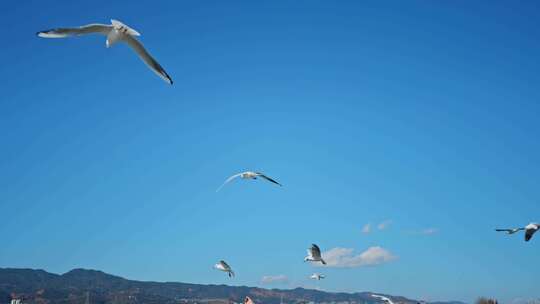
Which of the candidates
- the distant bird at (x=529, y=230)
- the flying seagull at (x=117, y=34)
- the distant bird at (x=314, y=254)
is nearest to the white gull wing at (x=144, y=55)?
the flying seagull at (x=117, y=34)

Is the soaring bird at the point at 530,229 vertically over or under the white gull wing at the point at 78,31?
under

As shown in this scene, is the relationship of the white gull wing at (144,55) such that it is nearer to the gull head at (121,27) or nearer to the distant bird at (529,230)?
the gull head at (121,27)

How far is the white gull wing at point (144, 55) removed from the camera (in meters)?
13.5

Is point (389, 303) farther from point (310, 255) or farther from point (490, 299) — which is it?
point (490, 299)

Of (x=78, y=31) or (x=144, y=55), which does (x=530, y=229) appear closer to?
(x=144, y=55)

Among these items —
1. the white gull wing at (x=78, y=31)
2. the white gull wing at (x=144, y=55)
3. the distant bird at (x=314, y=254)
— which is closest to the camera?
the white gull wing at (x=78, y=31)

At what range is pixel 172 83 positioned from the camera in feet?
43.2

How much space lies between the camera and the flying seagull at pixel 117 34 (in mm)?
13125

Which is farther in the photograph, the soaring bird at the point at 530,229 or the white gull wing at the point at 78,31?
the soaring bird at the point at 530,229

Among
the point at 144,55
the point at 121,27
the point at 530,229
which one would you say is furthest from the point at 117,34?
the point at 530,229

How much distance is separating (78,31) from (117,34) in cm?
88

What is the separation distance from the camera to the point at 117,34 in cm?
1348

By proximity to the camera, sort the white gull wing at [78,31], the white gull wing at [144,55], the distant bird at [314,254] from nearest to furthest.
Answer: the white gull wing at [78,31] → the white gull wing at [144,55] → the distant bird at [314,254]

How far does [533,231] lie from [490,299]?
35.8 metres
